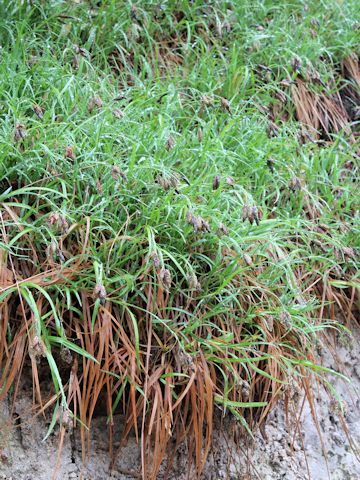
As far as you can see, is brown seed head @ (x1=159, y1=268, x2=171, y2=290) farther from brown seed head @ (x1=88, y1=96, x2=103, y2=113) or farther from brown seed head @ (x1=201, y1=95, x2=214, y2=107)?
brown seed head @ (x1=201, y1=95, x2=214, y2=107)

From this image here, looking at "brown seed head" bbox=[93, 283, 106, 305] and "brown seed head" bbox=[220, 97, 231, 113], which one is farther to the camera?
"brown seed head" bbox=[220, 97, 231, 113]

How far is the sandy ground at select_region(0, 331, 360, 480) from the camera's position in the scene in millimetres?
2434

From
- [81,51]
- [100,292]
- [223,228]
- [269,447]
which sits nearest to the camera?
[100,292]

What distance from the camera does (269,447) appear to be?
2793mm

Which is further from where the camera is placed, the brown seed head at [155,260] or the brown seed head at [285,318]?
the brown seed head at [285,318]

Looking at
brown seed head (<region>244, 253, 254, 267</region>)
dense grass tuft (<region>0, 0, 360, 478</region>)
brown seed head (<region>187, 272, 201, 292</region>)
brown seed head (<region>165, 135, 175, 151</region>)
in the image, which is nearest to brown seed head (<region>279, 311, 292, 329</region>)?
dense grass tuft (<region>0, 0, 360, 478</region>)

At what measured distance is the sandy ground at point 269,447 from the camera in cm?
243

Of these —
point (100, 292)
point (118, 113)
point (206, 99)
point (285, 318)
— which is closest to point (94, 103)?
point (118, 113)

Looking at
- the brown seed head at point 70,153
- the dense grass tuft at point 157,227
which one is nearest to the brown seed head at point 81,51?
the dense grass tuft at point 157,227

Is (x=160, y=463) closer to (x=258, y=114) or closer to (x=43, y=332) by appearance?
(x=43, y=332)

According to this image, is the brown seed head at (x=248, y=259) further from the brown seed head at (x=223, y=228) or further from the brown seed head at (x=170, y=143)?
the brown seed head at (x=170, y=143)

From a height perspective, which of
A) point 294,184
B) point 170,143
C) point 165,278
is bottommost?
point 294,184

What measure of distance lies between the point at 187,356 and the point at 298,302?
679mm

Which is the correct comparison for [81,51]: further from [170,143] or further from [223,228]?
[223,228]
